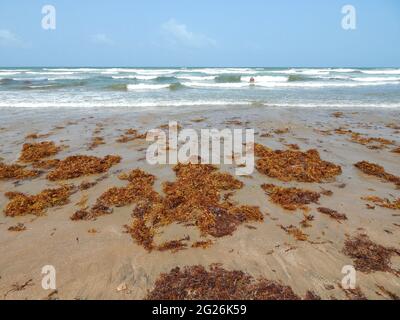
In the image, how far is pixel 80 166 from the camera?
541 centimetres

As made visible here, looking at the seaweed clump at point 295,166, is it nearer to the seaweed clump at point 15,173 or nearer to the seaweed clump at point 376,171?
the seaweed clump at point 376,171

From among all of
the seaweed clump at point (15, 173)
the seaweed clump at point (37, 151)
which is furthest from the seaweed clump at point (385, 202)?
the seaweed clump at point (37, 151)

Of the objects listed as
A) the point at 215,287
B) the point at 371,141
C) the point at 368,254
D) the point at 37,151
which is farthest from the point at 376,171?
the point at 37,151

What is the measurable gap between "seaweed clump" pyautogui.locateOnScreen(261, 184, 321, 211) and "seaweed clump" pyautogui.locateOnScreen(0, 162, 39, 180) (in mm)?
4082

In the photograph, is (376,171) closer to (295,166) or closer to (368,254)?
(295,166)

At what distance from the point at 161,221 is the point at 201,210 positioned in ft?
1.88

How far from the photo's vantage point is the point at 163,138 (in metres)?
7.60

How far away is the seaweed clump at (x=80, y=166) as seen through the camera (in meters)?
5.08

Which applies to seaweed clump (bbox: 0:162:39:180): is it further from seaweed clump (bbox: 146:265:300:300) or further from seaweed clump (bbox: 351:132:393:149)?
seaweed clump (bbox: 351:132:393:149)

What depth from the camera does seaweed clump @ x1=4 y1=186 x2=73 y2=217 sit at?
3920 mm

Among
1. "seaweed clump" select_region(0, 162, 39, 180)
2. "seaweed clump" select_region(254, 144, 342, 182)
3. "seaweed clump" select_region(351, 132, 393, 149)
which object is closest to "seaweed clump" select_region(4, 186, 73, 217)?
"seaweed clump" select_region(0, 162, 39, 180)

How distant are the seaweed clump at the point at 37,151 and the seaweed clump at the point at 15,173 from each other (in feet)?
1.71

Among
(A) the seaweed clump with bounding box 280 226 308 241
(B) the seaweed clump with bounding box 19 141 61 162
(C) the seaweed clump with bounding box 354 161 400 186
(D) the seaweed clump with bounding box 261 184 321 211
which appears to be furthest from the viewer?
(B) the seaweed clump with bounding box 19 141 61 162

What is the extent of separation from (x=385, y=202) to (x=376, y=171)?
4.05 feet
